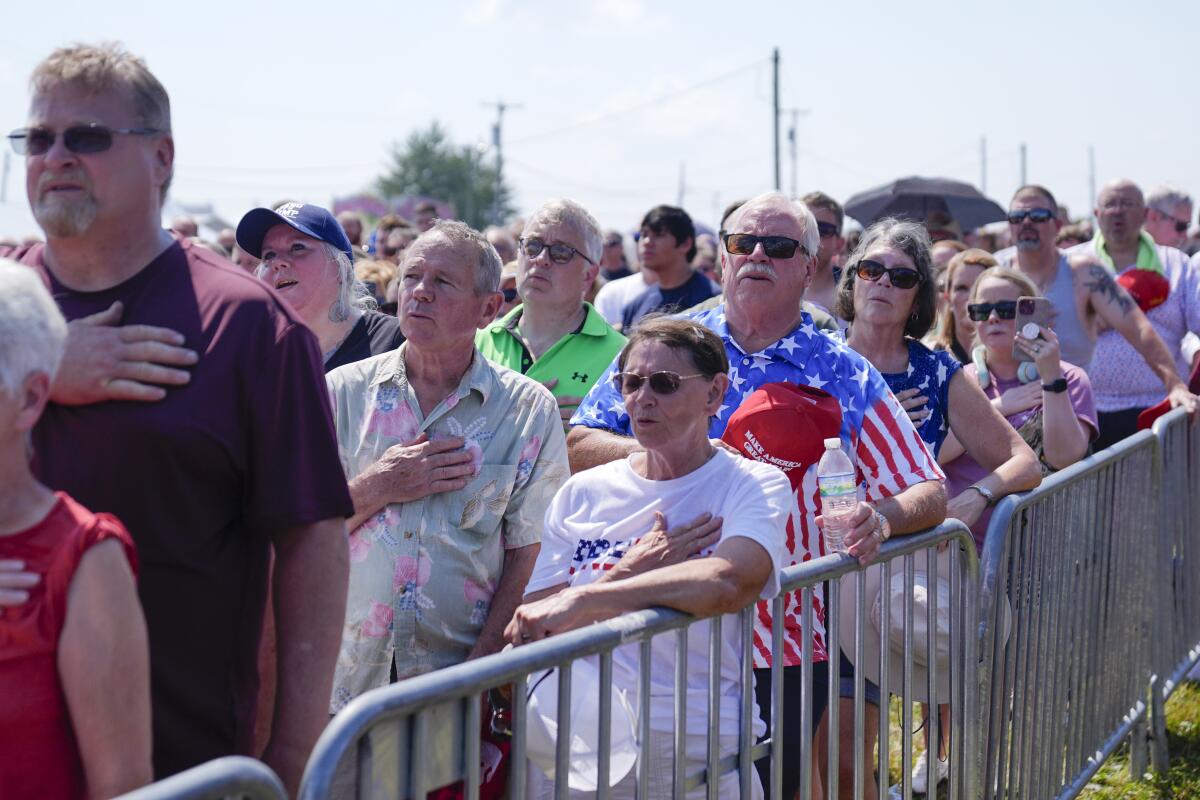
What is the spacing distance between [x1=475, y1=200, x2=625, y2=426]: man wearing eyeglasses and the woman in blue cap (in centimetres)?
72

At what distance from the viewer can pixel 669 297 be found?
9.12 metres

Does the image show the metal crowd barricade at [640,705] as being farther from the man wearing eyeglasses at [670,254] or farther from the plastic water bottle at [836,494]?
the man wearing eyeglasses at [670,254]

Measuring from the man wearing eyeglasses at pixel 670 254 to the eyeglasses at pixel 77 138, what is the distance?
6714 mm

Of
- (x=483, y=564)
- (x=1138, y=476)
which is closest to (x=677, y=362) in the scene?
(x=483, y=564)

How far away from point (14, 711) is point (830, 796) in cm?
Answer: 195

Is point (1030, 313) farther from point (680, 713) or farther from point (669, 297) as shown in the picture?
point (669, 297)

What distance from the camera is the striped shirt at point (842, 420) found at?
3.84 meters

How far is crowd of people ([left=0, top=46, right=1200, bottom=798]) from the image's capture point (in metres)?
2.04

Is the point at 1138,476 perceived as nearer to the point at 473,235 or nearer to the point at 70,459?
the point at 473,235

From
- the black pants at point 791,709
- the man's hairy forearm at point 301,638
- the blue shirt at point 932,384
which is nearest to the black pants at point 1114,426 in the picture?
the blue shirt at point 932,384

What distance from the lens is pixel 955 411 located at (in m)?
4.57

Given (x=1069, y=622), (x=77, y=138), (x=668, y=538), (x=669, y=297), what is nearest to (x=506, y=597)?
(x=668, y=538)

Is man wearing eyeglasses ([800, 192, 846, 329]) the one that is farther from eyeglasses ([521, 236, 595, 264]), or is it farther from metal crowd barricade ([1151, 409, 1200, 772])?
eyeglasses ([521, 236, 595, 264])

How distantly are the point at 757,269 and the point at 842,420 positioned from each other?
0.55 m
